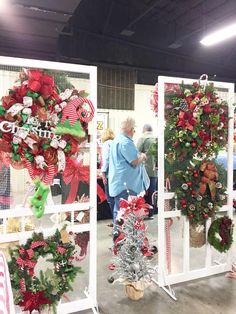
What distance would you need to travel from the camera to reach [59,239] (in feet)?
6.78

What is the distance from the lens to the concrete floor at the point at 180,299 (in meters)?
2.26

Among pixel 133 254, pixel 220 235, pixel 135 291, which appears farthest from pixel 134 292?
pixel 220 235

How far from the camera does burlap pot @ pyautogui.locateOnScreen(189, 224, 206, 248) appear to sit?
270 cm

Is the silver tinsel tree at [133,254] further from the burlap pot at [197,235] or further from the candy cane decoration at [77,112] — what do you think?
the candy cane decoration at [77,112]

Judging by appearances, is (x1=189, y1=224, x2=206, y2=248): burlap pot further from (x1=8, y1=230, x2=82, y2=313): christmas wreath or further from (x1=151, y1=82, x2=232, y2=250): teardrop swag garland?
(x1=8, y1=230, x2=82, y2=313): christmas wreath

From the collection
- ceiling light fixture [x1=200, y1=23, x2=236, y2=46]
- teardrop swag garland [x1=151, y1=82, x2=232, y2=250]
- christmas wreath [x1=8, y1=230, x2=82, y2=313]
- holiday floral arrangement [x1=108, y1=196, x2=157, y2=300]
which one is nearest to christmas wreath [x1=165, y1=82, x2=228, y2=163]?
teardrop swag garland [x1=151, y1=82, x2=232, y2=250]

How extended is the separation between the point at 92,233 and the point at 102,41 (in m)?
4.21

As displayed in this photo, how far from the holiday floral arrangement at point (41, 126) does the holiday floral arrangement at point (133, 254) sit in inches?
27.7

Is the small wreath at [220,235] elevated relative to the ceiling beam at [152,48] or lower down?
lower down

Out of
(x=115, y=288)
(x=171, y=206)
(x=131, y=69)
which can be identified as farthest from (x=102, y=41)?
(x=115, y=288)

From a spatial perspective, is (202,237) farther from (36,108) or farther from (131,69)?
(131,69)

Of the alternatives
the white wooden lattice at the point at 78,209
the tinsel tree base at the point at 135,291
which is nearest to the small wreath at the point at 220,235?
the tinsel tree base at the point at 135,291

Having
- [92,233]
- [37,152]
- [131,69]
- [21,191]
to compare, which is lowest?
[92,233]

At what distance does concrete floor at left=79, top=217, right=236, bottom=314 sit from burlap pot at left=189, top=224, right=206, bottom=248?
1.06 ft
